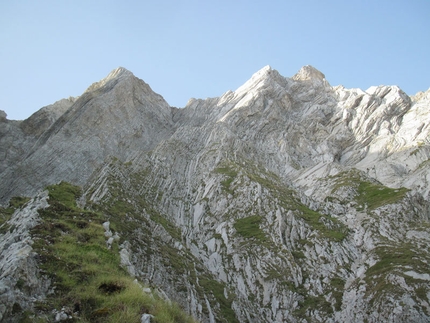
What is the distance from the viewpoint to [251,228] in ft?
151

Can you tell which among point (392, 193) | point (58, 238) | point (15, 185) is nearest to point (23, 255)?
point (58, 238)

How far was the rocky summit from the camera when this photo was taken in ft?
66.6

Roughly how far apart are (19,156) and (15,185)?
51.2 feet

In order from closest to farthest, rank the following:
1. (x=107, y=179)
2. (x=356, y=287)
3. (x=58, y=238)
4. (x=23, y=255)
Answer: (x=23, y=255), (x=58, y=238), (x=356, y=287), (x=107, y=179)

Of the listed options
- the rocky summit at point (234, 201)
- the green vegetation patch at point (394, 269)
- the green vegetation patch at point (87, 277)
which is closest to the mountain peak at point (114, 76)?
the rocky summit at point (234, 201)

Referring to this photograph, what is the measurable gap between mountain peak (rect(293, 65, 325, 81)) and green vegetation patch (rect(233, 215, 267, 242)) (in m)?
85.7


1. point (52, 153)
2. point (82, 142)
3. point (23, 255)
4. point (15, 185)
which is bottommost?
point (23, 255)

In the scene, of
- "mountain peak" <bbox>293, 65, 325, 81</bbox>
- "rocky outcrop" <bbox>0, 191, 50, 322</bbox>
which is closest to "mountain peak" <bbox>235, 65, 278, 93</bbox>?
"mountain peak" <bbox>293, 65, 325, 81</bbox>

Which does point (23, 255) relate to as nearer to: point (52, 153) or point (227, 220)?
point (227, 220)

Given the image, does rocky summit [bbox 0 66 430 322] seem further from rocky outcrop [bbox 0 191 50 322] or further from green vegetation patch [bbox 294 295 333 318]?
green vegetation patch [bbox 294 295 333 318]

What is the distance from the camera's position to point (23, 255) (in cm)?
1341

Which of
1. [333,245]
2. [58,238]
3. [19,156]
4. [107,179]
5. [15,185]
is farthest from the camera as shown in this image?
[19,156]

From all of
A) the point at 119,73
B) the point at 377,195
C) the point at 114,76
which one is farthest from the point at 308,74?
the point at 377,195

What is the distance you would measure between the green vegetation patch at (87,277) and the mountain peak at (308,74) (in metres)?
114
